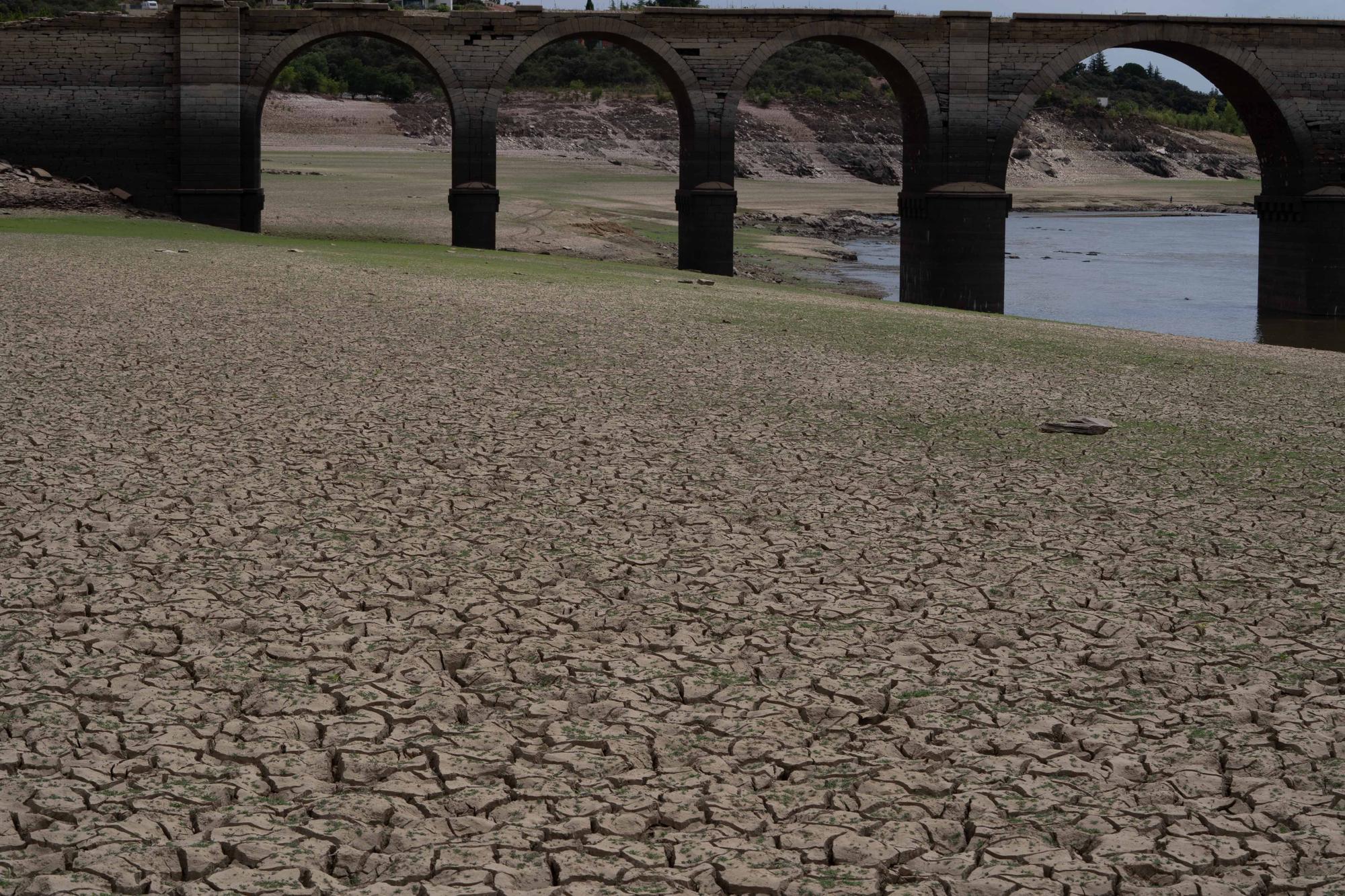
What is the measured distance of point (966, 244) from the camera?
83.0ft

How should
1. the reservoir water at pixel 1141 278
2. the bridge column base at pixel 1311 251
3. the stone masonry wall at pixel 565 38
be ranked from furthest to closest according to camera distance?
the bridge column base at pixel 1311 251 → the reservoir water at pixel 1141 278 → the stone masonry wall at pixel 565 38

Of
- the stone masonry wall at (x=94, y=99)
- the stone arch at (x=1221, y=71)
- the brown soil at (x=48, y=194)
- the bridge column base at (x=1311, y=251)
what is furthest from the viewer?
the bridge column base at (x=1311, y=251)

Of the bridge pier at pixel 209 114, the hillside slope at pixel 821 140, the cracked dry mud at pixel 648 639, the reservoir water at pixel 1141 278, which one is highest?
the hillside slope at pixel 821 140

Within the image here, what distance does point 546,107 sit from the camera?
70.9 metres

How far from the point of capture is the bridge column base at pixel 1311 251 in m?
25.6

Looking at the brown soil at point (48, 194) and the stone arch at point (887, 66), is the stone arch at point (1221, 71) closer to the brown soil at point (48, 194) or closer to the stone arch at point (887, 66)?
the stone arch at point (887, 66)

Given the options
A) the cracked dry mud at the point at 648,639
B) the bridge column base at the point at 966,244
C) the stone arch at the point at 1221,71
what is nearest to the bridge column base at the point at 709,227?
the bridge column base at the point at 966,244

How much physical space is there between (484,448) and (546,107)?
219 ft

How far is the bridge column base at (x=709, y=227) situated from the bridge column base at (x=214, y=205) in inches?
309

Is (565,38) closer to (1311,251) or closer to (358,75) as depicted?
(1311,251)

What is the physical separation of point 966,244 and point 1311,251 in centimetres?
661

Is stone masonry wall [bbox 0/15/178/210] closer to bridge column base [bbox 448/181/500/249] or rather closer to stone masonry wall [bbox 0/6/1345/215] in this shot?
stone masonry wall [bbox 0/6/1345/215]

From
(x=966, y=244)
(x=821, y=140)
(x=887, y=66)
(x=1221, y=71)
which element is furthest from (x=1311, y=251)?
(x=821, y=140)

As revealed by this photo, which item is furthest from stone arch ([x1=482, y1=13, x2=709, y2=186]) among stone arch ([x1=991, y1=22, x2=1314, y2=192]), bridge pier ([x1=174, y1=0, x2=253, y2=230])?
stone arch ([x1=991, y1=22, x2=1314, y2=192])
